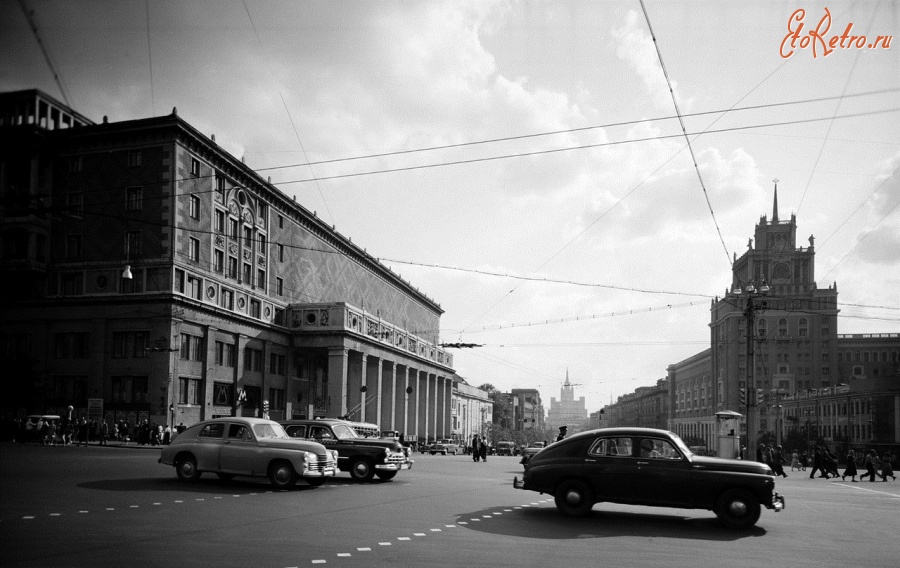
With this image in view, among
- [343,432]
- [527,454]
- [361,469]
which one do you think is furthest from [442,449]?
[361,469]

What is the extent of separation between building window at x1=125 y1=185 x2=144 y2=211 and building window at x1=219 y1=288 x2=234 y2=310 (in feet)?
30.2

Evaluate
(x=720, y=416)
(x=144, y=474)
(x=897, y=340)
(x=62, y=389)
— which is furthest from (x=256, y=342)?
(x=897, y=340)

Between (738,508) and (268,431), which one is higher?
(268,431)

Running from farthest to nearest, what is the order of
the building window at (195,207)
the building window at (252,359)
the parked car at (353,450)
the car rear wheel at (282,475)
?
the building window at (252,359), the building window at (195,207), the parked car at (353,450), the car rear wheel at (282,475)

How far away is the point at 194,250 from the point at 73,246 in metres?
7.87

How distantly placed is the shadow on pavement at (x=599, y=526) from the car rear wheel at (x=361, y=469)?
25.7 feet

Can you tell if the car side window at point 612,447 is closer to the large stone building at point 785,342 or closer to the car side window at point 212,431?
the car side window at point 212,431

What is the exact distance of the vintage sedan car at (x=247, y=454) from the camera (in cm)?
2011

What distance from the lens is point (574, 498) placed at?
16078 mm

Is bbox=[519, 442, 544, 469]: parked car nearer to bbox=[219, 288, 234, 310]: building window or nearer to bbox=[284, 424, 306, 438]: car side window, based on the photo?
bbox=[284, 424, 306, 438]: car side window

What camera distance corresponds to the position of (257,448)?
66.6 feet

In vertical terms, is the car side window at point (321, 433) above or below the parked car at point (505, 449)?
above

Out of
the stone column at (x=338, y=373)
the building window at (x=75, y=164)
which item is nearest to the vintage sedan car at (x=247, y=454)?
the building window at (x=75, y=164)

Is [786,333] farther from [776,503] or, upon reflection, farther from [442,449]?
[776,503]
